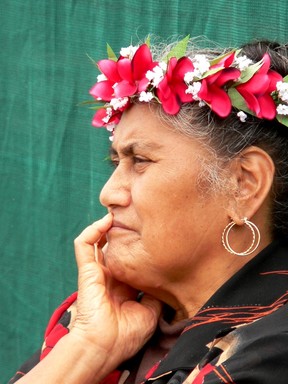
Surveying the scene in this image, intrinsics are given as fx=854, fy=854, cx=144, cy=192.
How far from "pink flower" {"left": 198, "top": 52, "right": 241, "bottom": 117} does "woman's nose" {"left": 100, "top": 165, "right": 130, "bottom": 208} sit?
1.12 ft

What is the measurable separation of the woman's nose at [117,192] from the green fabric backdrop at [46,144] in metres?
1.00

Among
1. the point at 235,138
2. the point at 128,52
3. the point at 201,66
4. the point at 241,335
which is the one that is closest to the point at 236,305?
the point at 241,335

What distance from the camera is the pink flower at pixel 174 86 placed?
238 centimetres

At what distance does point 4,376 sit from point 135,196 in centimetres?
206

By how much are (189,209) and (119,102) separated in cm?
40

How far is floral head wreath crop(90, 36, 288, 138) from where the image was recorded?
2350 mm

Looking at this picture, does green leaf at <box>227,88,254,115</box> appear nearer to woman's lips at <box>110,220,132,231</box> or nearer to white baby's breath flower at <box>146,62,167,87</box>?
white baby's breath flower at <box>146,62,167,87</box>

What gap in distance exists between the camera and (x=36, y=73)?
3.83 metres

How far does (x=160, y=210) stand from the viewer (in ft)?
7.79

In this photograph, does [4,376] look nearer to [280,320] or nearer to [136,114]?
[136,114]

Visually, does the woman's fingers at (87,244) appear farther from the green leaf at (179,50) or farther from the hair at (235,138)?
the green leaf at (179,50)

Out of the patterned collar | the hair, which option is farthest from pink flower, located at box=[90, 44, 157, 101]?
the patterned collar

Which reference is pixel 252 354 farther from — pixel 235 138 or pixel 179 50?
pixel 179 50

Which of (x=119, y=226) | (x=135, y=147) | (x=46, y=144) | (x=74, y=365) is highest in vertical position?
(x=135, y=147)
